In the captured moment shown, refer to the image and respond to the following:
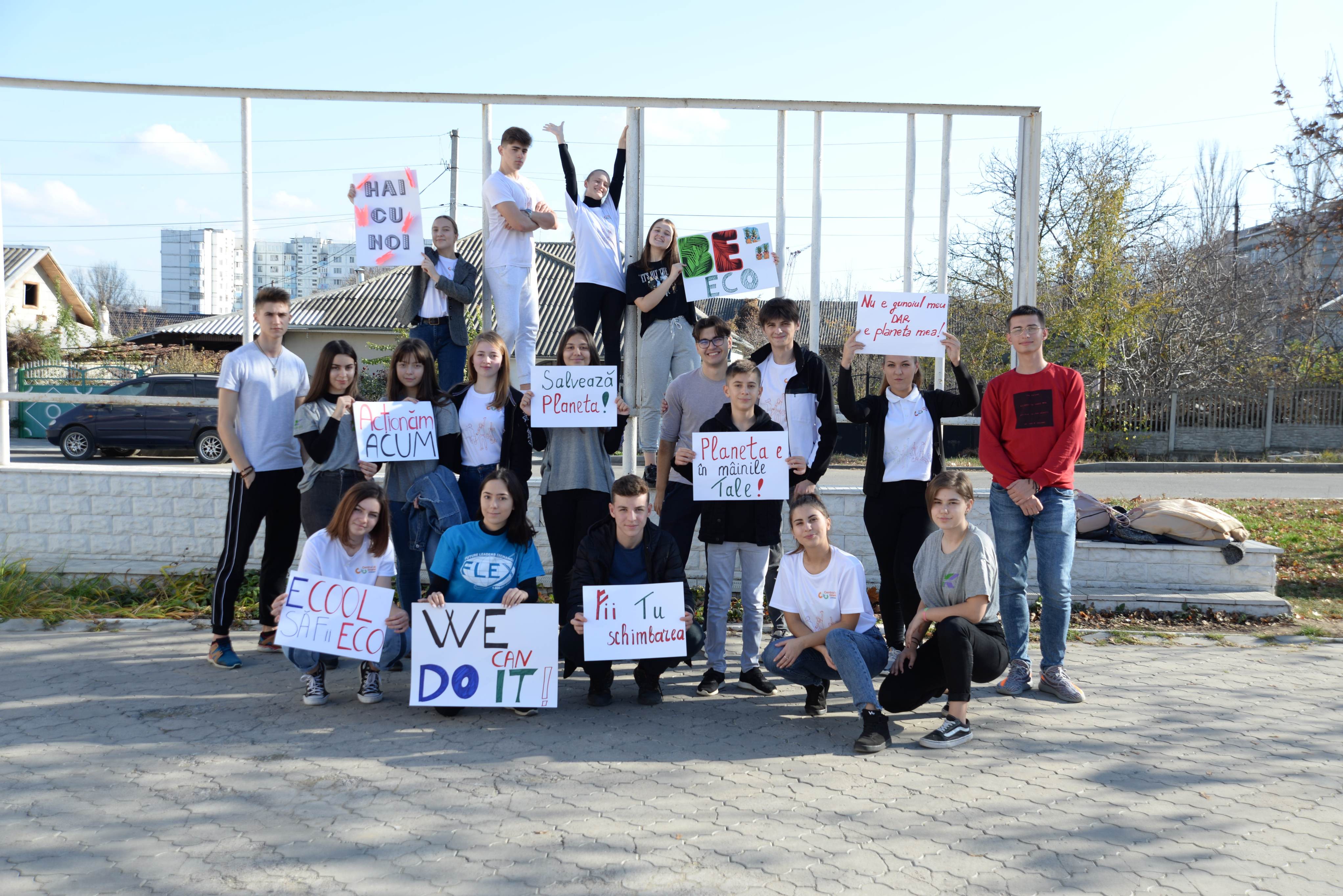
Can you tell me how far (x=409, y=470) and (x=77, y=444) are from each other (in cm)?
1788

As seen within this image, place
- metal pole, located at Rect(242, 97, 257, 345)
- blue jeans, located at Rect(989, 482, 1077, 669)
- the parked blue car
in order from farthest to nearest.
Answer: the parked blue car → metal pole, located at Rect(242, 97, 257, 345) → blue jeans, located at Rect(989, 482, 1077, 669)

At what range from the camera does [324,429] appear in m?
5.50

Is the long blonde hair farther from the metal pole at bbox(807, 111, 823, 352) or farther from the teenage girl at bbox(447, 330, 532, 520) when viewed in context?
the metal pole at bbox(807, 111, 823, 352)

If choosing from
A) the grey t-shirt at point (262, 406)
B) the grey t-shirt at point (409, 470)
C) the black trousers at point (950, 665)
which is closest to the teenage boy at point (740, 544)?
Result: the black trousers at point (950, 665)

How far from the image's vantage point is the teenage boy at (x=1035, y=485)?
5.27m

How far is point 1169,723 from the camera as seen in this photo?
4.80 metres

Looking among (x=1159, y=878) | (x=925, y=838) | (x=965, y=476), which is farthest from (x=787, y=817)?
(x=965, y=476)

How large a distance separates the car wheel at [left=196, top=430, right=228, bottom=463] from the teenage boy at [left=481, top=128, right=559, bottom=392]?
578 inches

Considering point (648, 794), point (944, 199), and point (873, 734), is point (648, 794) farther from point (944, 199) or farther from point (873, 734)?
point (944, 199)

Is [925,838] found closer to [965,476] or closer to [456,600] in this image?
[965,476]

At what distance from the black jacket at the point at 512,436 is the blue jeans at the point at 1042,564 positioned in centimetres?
287

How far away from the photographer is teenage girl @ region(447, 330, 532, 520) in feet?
18.4

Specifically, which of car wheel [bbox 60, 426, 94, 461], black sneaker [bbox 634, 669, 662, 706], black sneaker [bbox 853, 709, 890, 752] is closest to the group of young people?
black sneaker [bbox 634, 669, 662, 706]

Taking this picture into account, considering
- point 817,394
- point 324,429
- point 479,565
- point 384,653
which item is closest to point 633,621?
point 479,565
